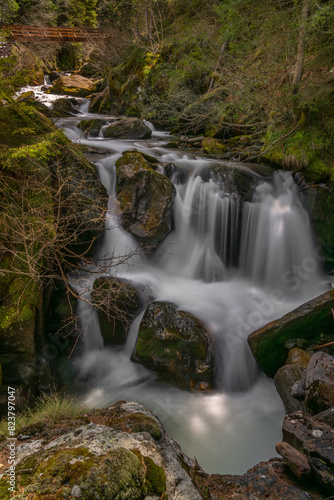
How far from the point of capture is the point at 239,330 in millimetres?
4969

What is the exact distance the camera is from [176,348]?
4.28 metres

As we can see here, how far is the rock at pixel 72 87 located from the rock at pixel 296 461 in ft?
73.6

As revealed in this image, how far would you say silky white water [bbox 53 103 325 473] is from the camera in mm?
3840

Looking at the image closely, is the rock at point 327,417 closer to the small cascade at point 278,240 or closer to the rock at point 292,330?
the rock at point 292,330

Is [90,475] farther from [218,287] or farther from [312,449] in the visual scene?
[218,287]

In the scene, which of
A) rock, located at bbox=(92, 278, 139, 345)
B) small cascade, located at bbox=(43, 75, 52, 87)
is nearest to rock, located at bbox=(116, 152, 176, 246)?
rock, located at bbox=(92, 278, 139, 345)

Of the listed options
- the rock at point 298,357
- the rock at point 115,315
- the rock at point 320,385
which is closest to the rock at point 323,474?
the rock at point 320,385

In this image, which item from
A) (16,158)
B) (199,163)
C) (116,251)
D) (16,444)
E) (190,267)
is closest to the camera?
(16,444)

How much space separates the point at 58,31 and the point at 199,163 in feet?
62.5

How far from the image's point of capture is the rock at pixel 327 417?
2466 mm

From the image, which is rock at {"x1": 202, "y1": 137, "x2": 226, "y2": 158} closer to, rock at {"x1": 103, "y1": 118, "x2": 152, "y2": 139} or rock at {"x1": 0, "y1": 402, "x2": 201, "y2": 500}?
rock at {"x1": 103, "y1": 118, "x2": 152, "y2": 139}

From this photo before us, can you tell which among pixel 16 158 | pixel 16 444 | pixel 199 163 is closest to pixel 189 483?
pixel 16 444

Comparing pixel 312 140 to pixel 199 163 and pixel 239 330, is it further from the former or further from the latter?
pixel 239 330

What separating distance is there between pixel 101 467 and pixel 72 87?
22.9 meters
